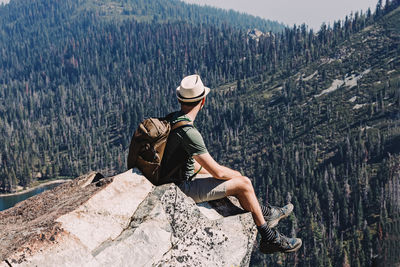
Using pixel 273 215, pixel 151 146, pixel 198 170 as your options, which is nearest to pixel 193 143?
pixel 151 146

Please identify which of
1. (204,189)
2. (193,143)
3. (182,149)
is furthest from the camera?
(204,189)

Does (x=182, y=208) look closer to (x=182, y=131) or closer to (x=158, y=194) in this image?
(x=158, y=194)

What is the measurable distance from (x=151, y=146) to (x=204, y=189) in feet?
6.71

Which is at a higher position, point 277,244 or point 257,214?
point 257,214

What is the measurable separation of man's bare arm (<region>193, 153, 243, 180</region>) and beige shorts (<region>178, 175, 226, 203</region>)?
0.34 meters

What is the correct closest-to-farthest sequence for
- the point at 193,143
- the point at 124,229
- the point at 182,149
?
1. the point at 124,229
2. the point at 193,143
3. the point at 182,149

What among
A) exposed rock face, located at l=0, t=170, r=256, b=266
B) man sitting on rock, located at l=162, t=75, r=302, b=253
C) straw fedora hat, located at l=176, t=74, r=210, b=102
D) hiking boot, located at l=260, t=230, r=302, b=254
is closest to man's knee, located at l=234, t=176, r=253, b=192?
man sitting on rock, located at l=162, t=75, r=302, b=253

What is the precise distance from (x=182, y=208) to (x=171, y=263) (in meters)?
1.63

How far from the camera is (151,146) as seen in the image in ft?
44.7

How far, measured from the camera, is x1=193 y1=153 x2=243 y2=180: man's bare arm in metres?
13.4

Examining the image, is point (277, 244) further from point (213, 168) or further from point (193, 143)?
point (193, 143)

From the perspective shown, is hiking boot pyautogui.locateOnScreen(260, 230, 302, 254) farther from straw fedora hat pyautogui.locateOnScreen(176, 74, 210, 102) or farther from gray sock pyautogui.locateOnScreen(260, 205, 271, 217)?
straw fedora hat pyautogui.locateOnScreen(176, 74, 210, 102)

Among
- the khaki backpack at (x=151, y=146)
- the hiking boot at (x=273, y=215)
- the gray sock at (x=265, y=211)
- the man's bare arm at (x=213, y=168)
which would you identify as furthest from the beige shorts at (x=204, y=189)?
the hiking boot at (x=273, y=215)

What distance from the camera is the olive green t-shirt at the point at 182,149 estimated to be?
13312 mm
